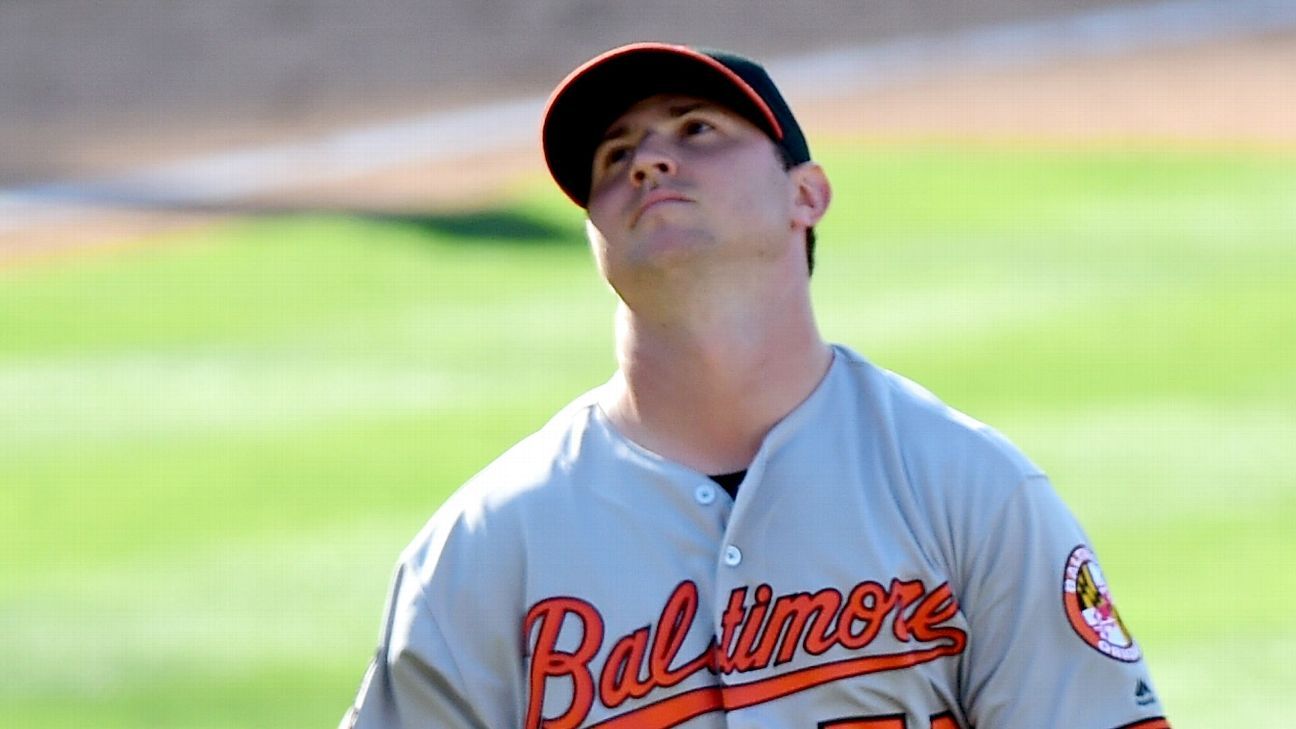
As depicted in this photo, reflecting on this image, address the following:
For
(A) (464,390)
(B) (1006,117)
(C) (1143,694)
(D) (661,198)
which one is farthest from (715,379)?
(B) (1006,117)

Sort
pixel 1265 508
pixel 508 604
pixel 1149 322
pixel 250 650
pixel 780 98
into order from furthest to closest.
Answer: pixel 1149 322, pixel 1265 508, pixel 250 650, pixel 780 98, pixel 508 604

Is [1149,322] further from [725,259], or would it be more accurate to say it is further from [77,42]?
[77,42]

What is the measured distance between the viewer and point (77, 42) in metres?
13.1

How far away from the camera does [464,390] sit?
25.4ft

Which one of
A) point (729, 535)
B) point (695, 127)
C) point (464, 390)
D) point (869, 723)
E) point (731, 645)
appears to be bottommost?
point (869, 723)

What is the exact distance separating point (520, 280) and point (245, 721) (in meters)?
4.03

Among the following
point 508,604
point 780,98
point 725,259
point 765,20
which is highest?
point 765,20

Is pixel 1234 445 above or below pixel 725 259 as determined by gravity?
above

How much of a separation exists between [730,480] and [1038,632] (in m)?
0.40

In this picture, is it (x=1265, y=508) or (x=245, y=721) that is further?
(x=1265, y=508)

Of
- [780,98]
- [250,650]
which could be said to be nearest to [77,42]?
[250,650]

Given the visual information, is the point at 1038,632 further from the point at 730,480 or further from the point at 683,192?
the point at 683,192

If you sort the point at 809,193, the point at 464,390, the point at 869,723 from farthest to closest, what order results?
the point at 464,390 < the point at 809,193 < the point at 869,723

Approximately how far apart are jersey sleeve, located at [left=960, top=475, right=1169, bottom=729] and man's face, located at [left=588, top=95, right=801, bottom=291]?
1.43 ft
